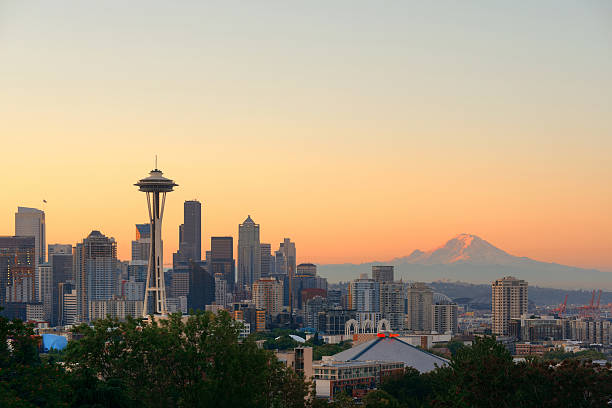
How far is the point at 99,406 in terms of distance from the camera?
35.8 m

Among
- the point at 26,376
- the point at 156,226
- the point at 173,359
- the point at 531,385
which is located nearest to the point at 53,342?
the point at 156,226

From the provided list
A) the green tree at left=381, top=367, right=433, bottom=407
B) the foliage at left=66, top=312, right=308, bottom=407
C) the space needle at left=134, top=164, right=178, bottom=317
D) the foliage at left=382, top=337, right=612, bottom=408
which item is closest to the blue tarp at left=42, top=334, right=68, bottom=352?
the space needle at left=134, top=164, right=178, bottom=317

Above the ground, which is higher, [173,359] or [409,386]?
[173,359]

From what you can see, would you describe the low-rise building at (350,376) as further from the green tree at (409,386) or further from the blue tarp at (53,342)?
the blue tarp at (53,342)

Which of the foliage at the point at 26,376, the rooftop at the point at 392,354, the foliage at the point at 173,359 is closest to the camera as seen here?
the foliage at the point at 26,376

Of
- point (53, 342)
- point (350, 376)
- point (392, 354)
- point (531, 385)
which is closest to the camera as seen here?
point (531, 385)

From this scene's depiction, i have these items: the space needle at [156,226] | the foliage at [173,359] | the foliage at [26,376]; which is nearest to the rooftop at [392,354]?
the space needle at [156,226]

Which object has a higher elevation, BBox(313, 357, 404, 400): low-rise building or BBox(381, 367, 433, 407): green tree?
BBox(381, 367, 433, 407): green tree

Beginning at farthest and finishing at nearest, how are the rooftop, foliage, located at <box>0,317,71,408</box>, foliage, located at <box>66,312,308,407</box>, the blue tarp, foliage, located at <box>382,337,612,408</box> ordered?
the blue tarp
the rooftop
foliage, located at <box>66,312,308,407</box>
foliage, located at <box>382,337,612,408</box>
foliage, located at <box>0,317,71,408</box>

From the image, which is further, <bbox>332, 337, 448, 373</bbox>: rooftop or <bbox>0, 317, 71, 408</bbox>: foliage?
<bbox>332, 337, 448, 373</bbox>: rooftop

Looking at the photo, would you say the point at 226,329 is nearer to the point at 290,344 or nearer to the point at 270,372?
the point at 270,372

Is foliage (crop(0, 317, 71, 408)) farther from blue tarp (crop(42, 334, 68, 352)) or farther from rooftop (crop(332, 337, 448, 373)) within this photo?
blue tarp (crop(42, 334, 68, 352))

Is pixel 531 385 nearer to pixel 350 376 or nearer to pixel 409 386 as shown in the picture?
pixel 409 386

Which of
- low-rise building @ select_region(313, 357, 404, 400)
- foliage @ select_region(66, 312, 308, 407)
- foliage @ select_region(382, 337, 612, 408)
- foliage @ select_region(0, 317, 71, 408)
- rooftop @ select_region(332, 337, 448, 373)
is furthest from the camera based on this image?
rooftop @ select_region(332, 337, 448, 373)
